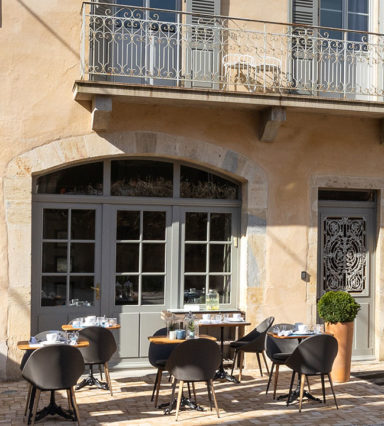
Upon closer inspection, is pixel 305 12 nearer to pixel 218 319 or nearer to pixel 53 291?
pixel 218 319

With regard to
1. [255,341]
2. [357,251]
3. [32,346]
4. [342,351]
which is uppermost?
[357,251]

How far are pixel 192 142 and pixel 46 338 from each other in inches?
137

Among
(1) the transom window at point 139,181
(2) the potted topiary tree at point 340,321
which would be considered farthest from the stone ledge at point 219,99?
(2) the potted topiary tree at point 340,321

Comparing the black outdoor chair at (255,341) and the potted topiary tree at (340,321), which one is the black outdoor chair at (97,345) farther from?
the potted topiary tree at (340,321)

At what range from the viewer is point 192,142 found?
31.4ft

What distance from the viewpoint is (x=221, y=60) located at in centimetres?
966

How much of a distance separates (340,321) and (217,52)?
4.00 meters

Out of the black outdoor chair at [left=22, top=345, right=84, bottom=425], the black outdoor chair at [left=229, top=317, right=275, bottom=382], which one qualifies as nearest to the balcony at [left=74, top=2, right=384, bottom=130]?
the black outdoor chair at [left=229, top=317, right=275, bottom=382]

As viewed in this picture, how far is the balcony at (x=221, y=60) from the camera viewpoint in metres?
8.97

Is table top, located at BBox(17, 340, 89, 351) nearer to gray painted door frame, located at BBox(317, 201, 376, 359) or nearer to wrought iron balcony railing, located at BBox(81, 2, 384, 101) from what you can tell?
wrought iron balcony railing, located at BBox(81, 2, 384, 101)

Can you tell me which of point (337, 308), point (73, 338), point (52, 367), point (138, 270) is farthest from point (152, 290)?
point (52, 367)

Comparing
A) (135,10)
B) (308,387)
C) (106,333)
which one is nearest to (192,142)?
(135,10)

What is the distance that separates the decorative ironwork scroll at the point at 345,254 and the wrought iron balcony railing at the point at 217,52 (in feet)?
6.30

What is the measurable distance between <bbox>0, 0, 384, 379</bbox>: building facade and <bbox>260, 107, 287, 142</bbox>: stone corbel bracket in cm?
3
